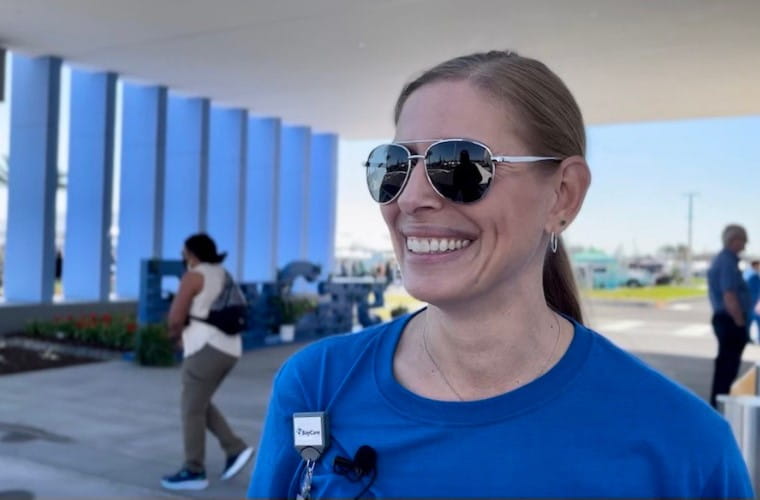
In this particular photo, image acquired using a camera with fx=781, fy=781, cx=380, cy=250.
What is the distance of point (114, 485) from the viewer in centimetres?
540

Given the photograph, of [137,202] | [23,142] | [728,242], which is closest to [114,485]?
[728,242]

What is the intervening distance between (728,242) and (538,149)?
6.89 m

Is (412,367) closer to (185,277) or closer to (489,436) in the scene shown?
(489,436)

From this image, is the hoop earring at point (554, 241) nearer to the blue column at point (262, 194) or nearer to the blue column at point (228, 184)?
the blue column at point (228, 184)

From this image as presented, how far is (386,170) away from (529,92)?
0.95 ft

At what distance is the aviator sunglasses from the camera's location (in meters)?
1.31

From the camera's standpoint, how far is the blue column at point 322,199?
2198cm

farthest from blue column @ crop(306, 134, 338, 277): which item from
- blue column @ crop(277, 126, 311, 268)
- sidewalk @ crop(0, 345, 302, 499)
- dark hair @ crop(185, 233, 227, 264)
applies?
dark hair @ crop(185, 233, 227, 264)

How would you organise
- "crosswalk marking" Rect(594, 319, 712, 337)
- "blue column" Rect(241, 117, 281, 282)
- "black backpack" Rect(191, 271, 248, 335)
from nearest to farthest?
"black backpack" Rect(191, 271, 248, 335)
"crosswalk marking" Rect(594, 319, 712, 337)
"blue column" Rect(241, 117, 281, 282)

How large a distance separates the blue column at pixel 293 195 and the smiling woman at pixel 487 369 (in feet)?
64.3

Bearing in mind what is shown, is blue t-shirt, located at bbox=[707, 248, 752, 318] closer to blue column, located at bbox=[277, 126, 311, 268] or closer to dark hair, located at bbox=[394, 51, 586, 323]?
dark hair, located at bbox=[394, 51, 586, 323]

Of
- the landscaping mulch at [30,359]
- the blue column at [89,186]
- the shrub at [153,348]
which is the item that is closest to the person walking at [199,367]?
the shrub at [153,348]

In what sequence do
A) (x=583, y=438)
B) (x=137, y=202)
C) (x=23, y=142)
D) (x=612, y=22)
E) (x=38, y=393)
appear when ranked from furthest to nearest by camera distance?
(x=137, y=202) → (x=23, y=142) → (x=612, y=22) → (x=38, y=393) → (x=583, y=438)

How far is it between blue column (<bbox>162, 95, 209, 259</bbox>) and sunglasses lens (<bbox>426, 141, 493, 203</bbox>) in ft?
52.5
